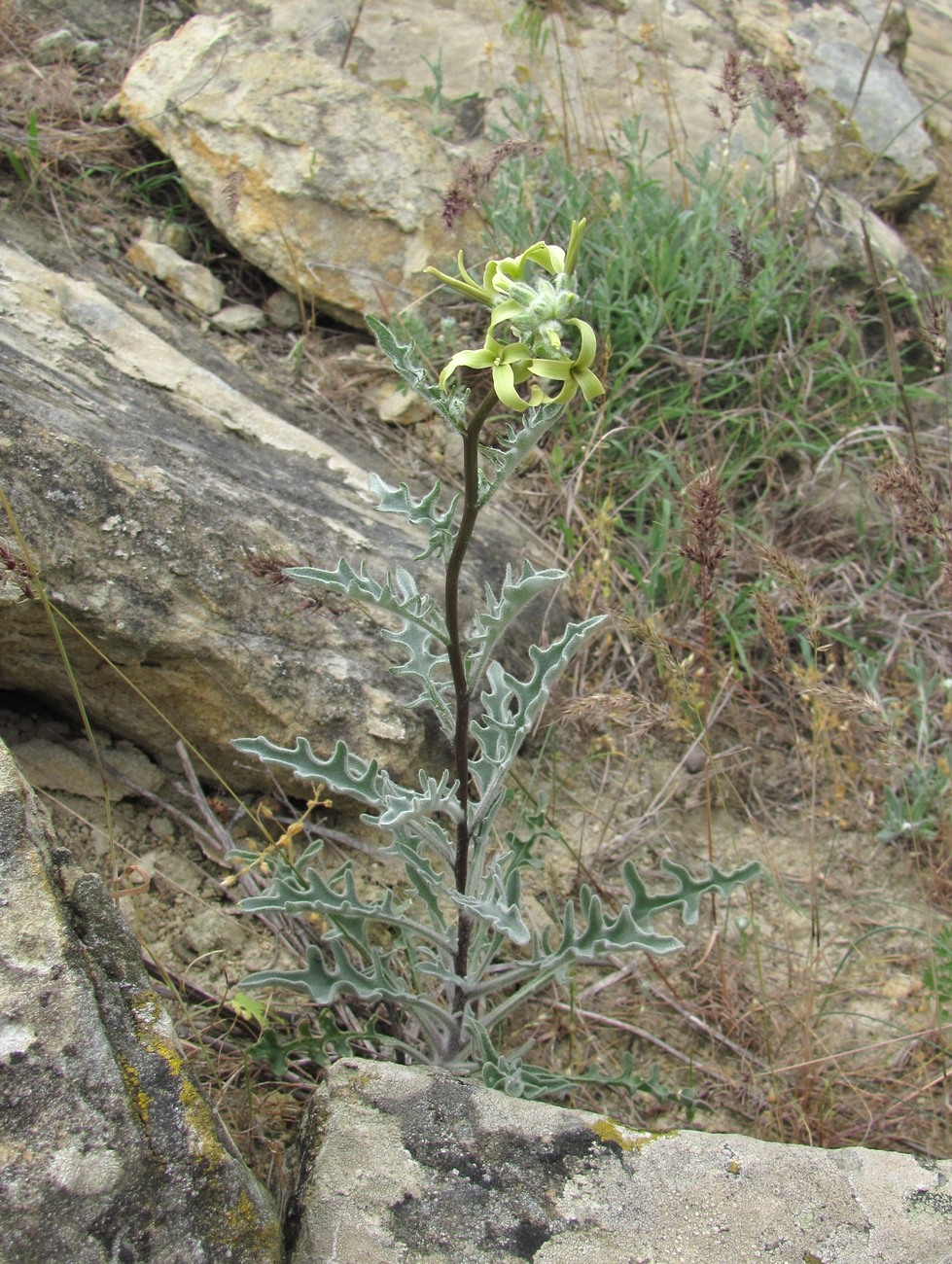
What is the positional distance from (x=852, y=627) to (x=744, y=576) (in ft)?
1.28

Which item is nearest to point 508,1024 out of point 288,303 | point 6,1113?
point 6,1113

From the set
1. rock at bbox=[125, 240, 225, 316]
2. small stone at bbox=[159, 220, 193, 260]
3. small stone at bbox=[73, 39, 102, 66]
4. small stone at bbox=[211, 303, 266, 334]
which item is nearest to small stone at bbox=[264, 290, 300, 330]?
small stone at bbox=[211, 303, 266, 334]

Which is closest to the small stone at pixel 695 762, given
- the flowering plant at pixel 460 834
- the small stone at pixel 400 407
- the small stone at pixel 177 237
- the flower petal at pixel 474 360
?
the flowering plant at pixel 460 834

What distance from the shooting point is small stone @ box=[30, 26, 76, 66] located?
418 cm

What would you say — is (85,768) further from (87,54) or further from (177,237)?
(87,54)

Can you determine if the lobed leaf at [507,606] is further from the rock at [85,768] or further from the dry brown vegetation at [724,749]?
the rock at [85,768]

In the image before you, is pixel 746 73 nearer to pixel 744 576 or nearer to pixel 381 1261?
pixel 744 576

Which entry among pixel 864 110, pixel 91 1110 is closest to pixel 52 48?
pixel 864 110

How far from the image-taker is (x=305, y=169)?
389cm

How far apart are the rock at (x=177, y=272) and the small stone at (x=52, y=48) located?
3.55 ft

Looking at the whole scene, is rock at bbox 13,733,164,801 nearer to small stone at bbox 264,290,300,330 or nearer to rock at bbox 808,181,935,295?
small stone at bbox 264,290,300,330

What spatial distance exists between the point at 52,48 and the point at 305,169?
128 centimetres

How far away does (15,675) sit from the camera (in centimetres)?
244

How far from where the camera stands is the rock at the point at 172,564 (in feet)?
7.84
